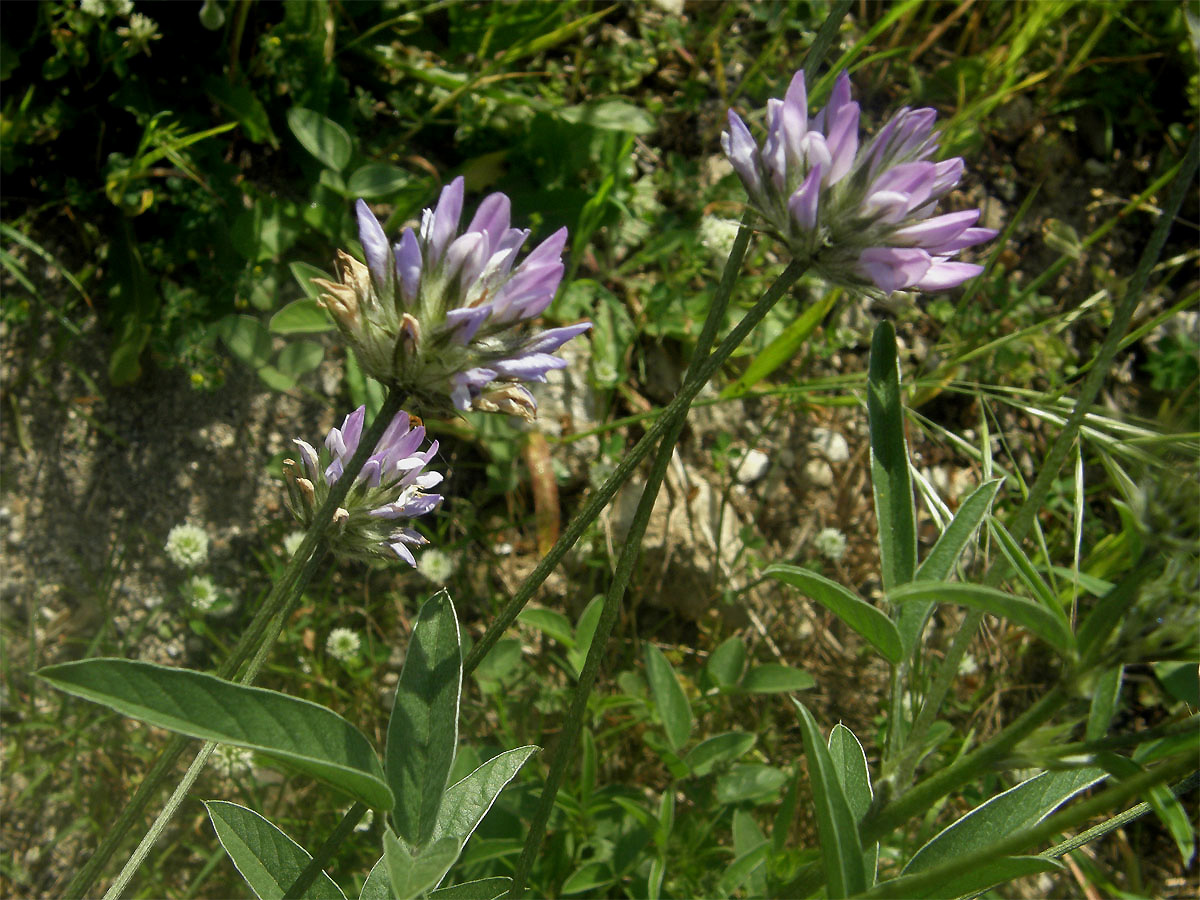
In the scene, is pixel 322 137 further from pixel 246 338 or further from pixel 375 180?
pixel 246 338

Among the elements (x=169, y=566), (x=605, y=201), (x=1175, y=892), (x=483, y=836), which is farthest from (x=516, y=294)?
(x=1175, y=892)

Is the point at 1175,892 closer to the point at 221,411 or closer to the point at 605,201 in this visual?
the point at 605,201

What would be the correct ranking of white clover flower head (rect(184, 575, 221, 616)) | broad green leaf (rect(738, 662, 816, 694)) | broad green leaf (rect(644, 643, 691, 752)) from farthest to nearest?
1. white clover flower head (rect(184, 575, 221, 616))
2. broad green leaf (rect(738, 662, 816, 694))
3. broad green leaf (rect(644, 643, 691, 752))

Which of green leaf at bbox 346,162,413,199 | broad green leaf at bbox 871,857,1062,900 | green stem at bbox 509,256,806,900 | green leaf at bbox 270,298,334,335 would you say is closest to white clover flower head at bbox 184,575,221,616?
green leaf at bbox 270,298,334,335

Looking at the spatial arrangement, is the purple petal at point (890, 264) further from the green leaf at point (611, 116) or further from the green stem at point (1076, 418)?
A: the green leaf at point (611, 116)

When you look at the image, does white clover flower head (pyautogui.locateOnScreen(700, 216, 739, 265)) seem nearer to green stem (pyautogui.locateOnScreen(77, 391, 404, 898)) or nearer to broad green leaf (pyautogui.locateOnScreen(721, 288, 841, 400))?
broad green leaf (pyautogui.locateOnScreen(721, 288, 841, 400))

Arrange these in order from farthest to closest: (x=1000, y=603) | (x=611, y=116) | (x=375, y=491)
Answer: (x=611, y=116), (x=375, y=491), (x=1000, y=603)

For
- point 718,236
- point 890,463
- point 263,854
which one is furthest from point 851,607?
point 718,236

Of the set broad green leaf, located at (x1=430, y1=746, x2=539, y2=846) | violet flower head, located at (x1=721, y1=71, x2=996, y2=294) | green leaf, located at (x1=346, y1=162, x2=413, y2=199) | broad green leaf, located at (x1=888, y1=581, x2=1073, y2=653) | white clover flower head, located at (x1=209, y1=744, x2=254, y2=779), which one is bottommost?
white clover flower head, located at (x1=209, y1=744, x2=254, y2=779)
